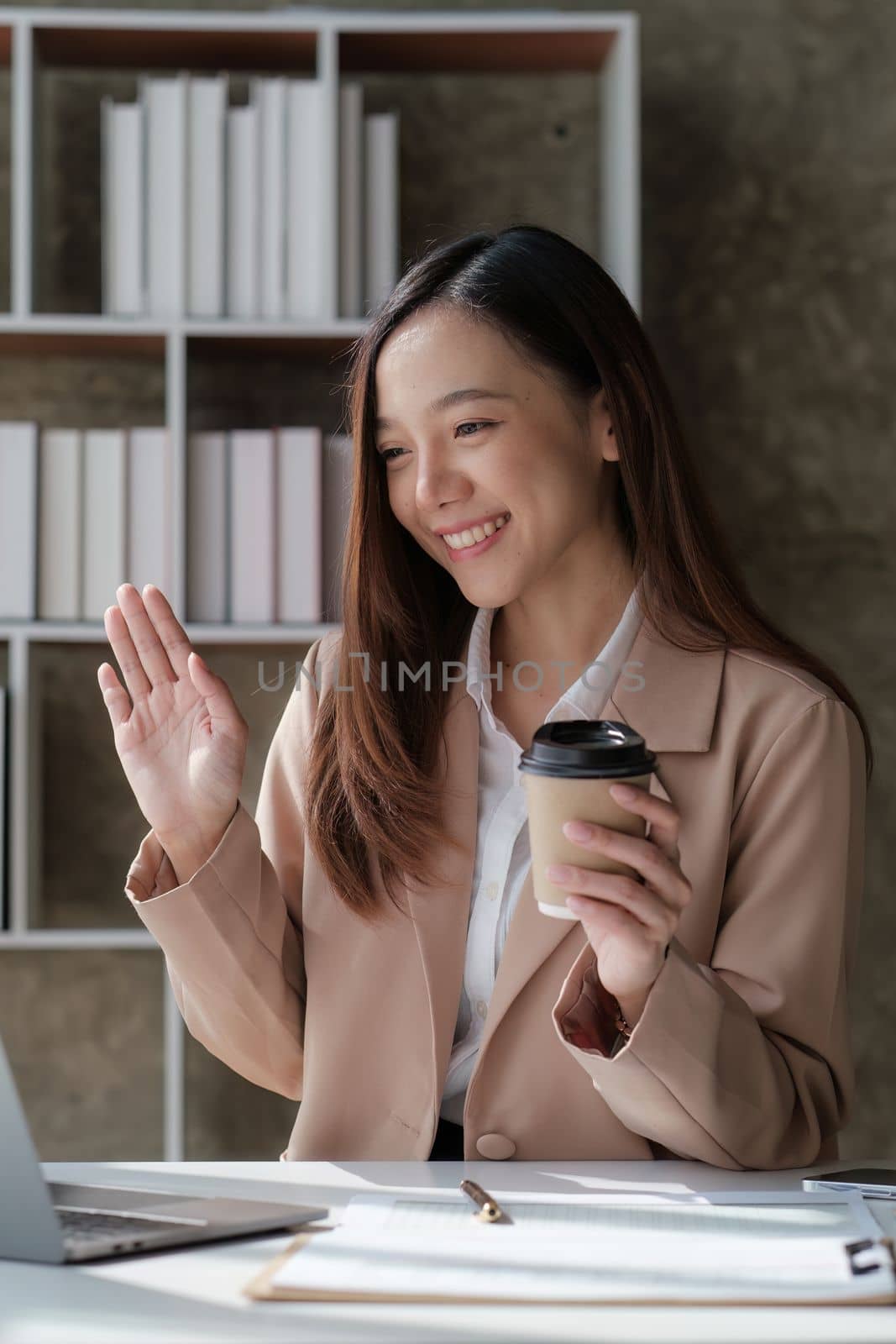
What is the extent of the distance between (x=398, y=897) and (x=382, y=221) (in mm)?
1216

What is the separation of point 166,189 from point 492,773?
118cm

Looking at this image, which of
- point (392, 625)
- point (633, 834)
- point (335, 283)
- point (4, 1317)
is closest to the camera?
point (4, 1317)

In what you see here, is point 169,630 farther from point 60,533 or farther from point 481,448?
point 60,533

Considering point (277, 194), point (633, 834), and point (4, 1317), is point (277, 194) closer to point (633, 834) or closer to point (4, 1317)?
point (633, 834)

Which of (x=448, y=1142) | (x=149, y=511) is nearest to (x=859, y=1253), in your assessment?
(x=448, y=1142)

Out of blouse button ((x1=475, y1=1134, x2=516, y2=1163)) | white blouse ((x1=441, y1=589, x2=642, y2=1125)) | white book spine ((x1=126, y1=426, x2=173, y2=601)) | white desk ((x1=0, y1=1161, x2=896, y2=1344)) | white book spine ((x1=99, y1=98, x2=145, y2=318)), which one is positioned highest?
white book spine ((x1=99, y1=98, x2=145, y2=318))

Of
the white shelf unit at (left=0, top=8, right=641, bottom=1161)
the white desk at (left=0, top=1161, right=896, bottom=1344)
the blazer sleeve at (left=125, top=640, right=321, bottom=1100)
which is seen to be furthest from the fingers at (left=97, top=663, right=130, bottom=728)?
the white shelf unit at (left=0, top=8, right=641, bottom=1161)

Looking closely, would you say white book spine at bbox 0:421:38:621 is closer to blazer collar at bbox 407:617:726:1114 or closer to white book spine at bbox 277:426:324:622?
Result: white book spine at bbox 277:426:324:622

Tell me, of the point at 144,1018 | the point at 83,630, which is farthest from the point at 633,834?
the point at 144,1018

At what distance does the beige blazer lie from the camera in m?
1.31

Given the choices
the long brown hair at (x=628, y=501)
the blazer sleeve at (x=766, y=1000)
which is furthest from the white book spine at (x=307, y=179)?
the blazer sleeve at (x=766, y=1000)

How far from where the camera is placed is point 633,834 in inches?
40.0

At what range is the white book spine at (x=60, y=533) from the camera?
221cm

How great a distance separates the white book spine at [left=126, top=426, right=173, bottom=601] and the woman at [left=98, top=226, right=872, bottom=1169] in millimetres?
648
